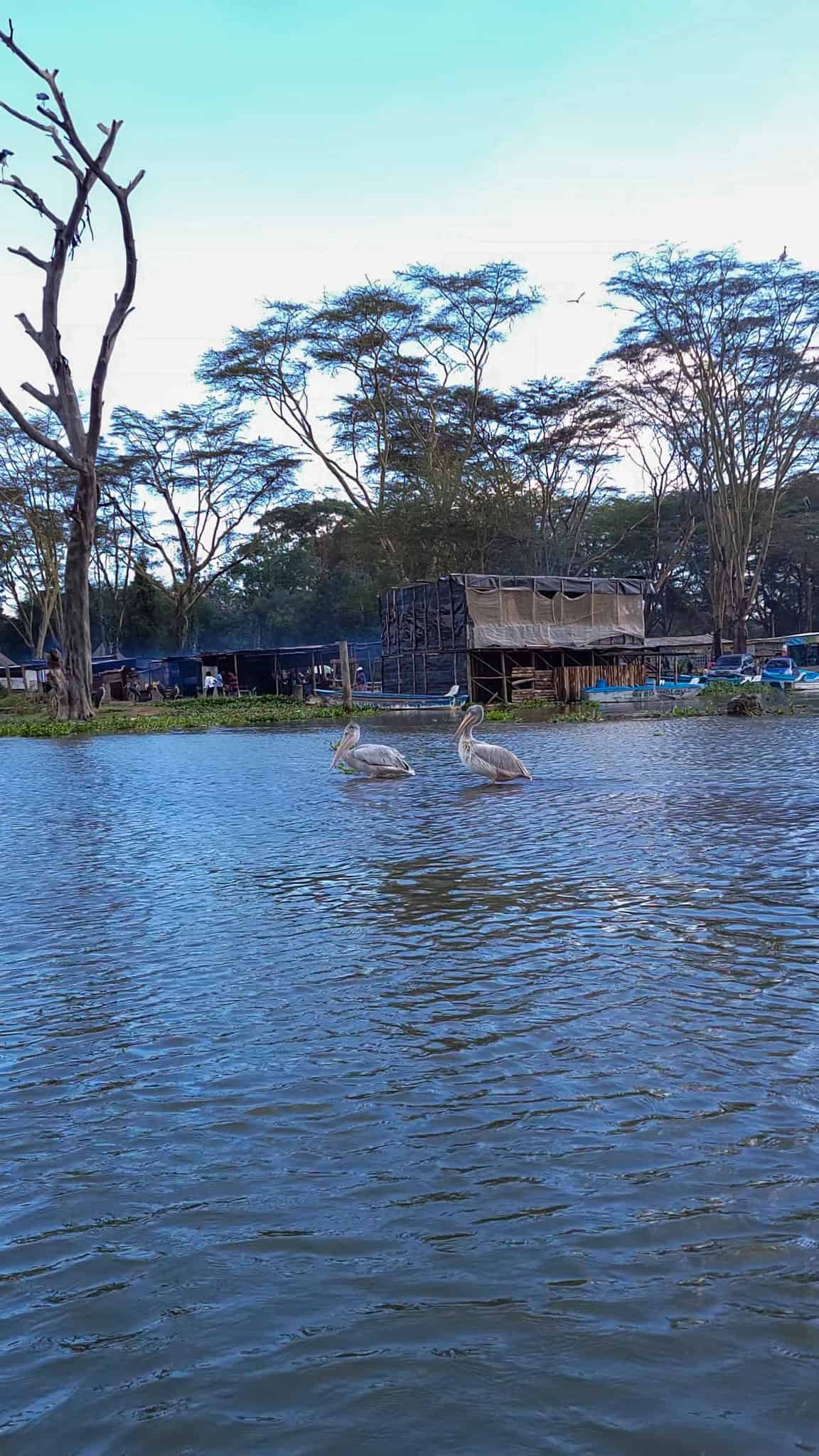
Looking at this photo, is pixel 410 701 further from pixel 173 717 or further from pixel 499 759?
pixel 499 759

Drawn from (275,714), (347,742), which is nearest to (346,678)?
(275,714)

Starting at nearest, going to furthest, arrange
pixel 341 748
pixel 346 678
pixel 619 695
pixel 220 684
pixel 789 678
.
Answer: pixel 341 748 → pixel 346 678 → pixel 619 695 → pixel 789 678 → pixel 220 684

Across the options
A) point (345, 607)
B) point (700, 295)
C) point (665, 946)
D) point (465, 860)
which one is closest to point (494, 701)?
point (700, 295)

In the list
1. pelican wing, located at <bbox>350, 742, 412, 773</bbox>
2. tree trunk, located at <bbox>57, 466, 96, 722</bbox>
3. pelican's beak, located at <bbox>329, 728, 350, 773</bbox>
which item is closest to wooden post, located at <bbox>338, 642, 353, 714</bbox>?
tree trunk, located at <bbox>57, 466, 96, 722</bbox>

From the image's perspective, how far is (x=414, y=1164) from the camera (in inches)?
123

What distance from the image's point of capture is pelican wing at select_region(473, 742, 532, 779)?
12.5m

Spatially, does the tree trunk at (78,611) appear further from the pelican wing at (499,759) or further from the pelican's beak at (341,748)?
the pelican wing at (499,759)

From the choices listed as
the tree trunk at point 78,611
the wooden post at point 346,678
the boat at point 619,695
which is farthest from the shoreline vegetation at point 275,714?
the boat at point 619,695

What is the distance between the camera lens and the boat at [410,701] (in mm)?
34375

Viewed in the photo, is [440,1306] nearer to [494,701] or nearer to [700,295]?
[494,701]

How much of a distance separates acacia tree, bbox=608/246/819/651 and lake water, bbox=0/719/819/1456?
126ft

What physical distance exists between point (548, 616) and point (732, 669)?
341 inches

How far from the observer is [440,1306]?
2.45 metres

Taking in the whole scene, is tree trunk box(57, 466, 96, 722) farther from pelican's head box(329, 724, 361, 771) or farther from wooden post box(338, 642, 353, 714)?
pelican's head box(329, 724, 361, 771)
